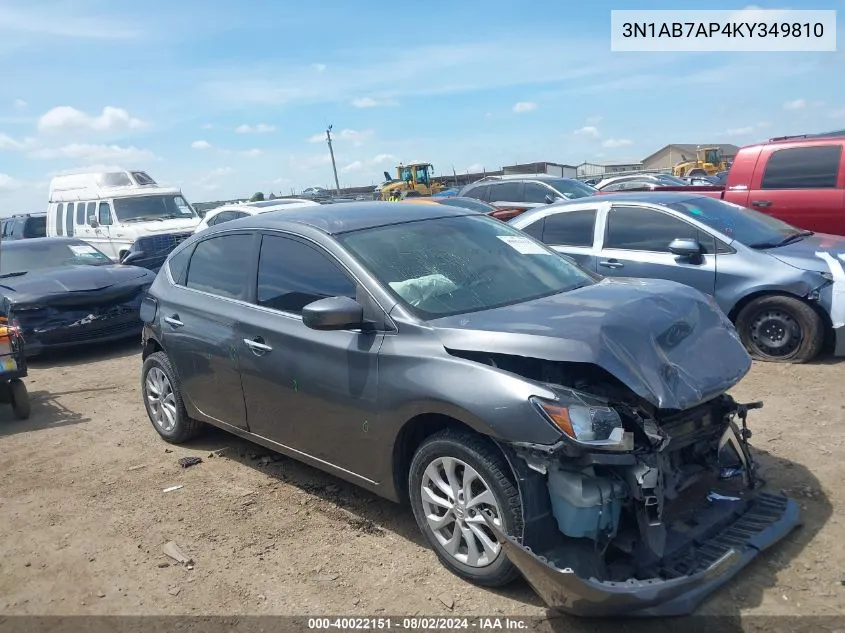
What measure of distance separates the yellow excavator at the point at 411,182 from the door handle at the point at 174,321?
103 ft

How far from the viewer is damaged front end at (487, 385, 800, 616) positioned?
9.50 feet

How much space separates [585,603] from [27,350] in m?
8.13

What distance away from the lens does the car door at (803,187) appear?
28.0 ft

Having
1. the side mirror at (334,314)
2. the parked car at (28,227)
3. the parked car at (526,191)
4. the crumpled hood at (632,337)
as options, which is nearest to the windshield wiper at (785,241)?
the crumpled hood at (632,337)

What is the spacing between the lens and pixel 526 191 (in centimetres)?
1630

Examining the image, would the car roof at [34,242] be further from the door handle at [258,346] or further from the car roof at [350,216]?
the door handle at [258,346]

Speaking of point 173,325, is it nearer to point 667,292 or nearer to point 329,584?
point 329,584

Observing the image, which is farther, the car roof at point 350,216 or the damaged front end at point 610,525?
the car roof at point 350,216

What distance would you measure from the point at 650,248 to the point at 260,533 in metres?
4.76

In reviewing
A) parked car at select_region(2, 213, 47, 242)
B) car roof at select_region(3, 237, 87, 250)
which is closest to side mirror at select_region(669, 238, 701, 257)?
car roof at select_region(3, 237, 87, 250)

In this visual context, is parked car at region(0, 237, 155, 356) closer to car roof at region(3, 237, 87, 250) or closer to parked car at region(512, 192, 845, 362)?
car roof at region(3, 237, 87, 250)

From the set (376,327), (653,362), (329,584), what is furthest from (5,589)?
(653,362)

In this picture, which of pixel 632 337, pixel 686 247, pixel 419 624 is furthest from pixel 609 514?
pixel 686 247

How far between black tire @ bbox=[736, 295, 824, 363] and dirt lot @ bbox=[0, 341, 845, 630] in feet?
0.82
